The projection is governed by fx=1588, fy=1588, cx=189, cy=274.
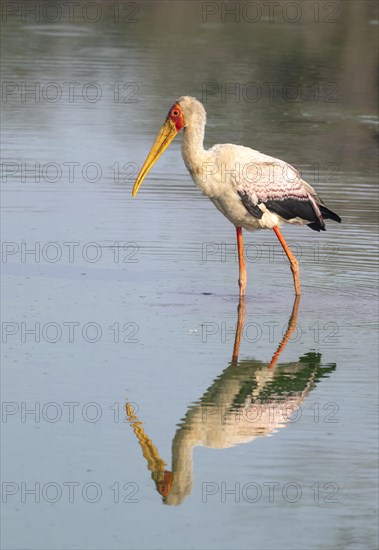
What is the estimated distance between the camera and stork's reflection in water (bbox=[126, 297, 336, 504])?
27.3 feet

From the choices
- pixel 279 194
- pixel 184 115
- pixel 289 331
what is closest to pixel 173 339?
pixel 289 331

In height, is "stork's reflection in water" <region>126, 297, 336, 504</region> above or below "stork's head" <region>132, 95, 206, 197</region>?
below

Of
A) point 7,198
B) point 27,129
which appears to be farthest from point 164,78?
point 7,198

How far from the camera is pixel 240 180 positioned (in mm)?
11891

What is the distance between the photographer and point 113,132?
63.7ft

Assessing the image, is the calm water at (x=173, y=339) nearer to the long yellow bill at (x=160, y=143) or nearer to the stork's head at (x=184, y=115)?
the long yellow bill at (x=160, y=143)

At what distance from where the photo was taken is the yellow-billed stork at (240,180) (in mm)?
11883

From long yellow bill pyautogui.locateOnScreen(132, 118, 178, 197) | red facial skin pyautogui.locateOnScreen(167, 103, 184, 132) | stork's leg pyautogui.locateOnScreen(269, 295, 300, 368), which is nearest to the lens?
stork's leg pyautogui.locateOnScreen(269, 295, 300, 368)

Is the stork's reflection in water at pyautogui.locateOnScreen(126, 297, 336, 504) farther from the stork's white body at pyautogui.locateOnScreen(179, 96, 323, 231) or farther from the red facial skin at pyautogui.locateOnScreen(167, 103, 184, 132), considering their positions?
the red facial skin at pyautogui.locateOnScreen(167, 103, 184, 132)

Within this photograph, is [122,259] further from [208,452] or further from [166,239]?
[208,452]

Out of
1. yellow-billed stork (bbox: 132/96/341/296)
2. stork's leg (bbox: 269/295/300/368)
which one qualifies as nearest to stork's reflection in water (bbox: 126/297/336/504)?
stork's leg (bbox: 269/295/300/368)

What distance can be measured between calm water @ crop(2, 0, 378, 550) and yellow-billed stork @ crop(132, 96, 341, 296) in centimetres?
59

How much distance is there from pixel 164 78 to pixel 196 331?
43.3 ft

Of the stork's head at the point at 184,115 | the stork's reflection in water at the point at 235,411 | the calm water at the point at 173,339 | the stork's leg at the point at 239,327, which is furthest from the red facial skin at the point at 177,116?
the stork's reflection in water at the point at 235,411
